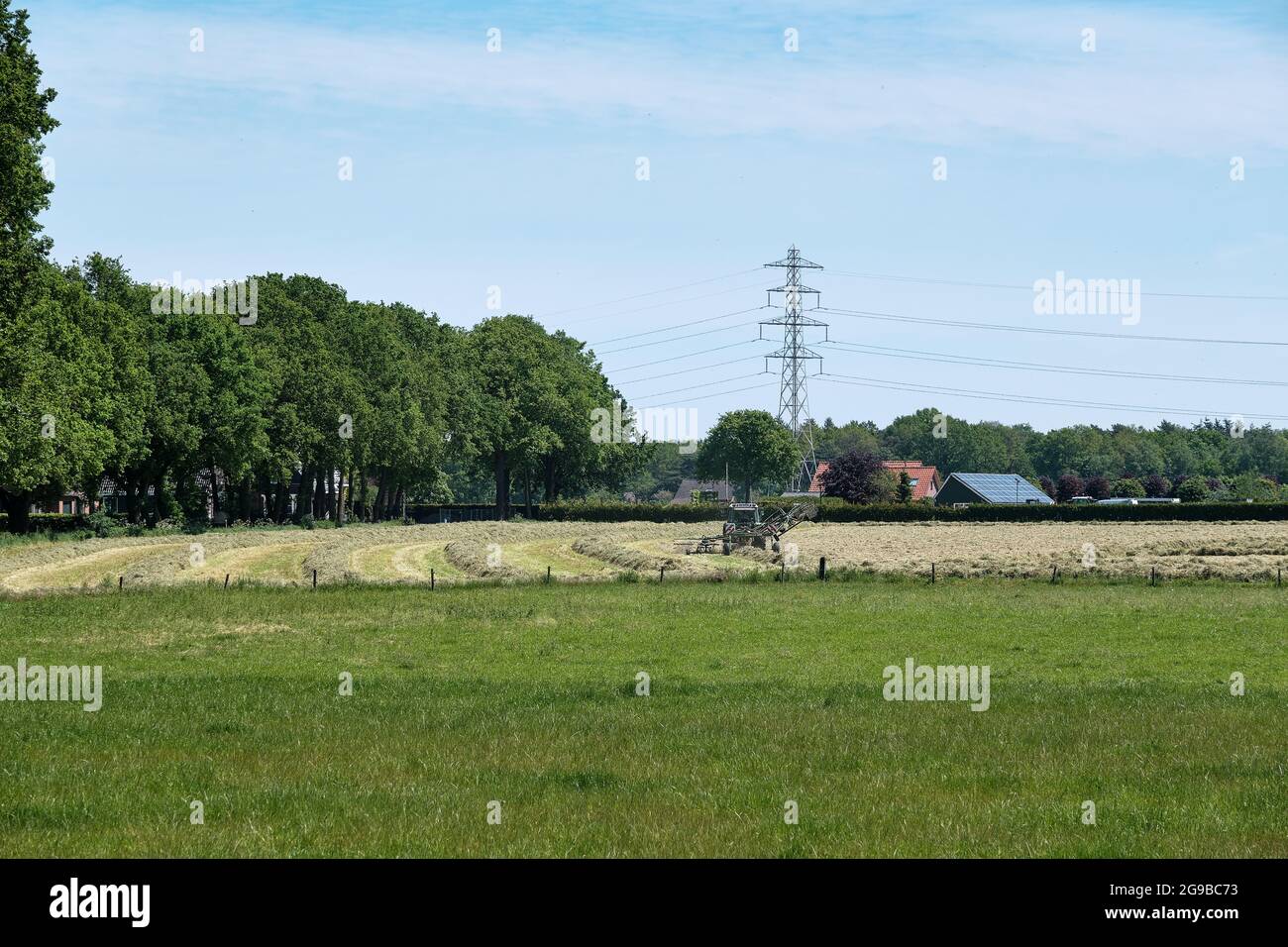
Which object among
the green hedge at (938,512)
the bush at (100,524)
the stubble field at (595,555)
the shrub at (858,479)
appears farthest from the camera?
the shrub at (858,479)

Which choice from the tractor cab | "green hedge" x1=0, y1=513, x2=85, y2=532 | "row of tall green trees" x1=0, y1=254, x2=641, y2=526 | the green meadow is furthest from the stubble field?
the green meadow

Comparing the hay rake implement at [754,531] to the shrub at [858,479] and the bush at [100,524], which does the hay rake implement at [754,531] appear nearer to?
the bush at [100,524]

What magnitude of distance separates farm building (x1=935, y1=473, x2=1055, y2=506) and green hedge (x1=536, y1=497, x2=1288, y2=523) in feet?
136

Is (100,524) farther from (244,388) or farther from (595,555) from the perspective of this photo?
(595,555)

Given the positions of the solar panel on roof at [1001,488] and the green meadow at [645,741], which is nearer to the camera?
the green meadow at [645,741]

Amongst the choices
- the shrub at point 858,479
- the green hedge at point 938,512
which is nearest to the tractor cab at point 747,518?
the green hedge at point 938,512

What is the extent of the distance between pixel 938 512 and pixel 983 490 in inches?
1884

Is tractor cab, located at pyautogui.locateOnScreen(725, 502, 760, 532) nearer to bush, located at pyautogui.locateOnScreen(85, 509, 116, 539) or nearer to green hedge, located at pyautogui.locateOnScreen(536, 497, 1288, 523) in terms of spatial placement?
green hedge, located at pyautogui.locateOnScreen(536, 497, 1288, 523)

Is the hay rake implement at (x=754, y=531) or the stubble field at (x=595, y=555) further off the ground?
the hay rake implement at (x=754, y=531)

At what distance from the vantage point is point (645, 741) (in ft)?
59.9

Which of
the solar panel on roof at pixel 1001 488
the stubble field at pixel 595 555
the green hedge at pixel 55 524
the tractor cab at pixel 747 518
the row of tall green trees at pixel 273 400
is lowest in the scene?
the stubble field at pixel 595 555

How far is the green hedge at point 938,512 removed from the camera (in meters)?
120

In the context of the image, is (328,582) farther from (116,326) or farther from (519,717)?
(116,326)
